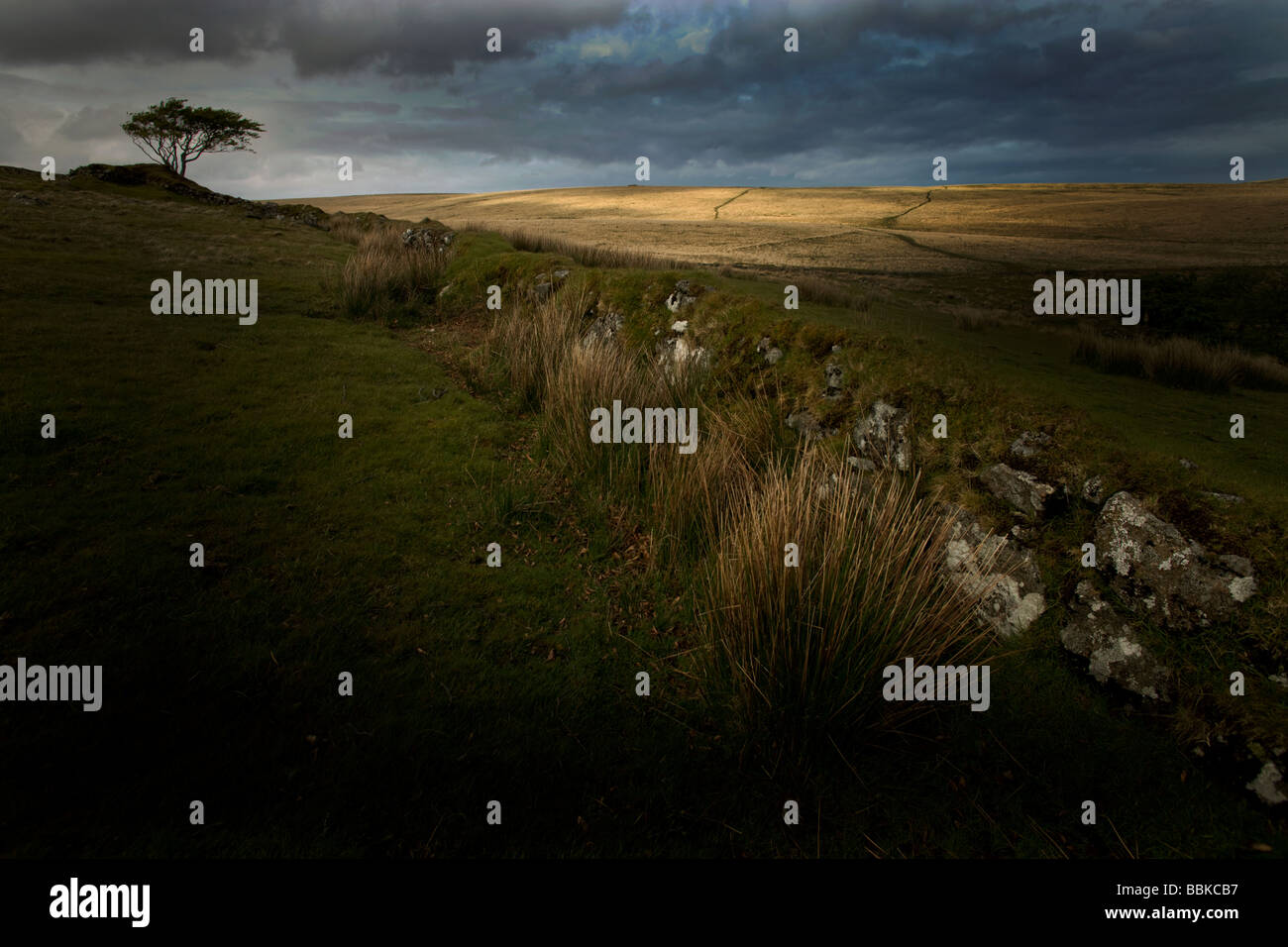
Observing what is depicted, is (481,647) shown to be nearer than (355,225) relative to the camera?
Yes

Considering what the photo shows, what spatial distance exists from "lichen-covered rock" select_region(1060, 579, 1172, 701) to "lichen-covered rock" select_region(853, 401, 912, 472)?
161 cm

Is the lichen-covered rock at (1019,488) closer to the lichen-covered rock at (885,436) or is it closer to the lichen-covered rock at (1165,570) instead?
the lichen-covered rock at (1165,570)

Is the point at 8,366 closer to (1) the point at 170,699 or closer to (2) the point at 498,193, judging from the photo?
(1) the point at 170,699

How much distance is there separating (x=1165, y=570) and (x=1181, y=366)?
4.61m

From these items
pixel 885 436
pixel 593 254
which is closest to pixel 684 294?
pixel 885 436

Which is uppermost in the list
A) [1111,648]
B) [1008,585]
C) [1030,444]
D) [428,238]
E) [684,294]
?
[428,238]

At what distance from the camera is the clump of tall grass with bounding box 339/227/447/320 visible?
40.0 ft

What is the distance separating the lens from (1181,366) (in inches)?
254

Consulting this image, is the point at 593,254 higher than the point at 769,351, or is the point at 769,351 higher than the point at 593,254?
the point at 593,254

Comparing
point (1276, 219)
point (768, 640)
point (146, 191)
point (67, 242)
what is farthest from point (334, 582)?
point (1276, 219)

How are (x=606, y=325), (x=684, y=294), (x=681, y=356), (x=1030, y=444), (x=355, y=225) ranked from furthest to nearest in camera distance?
(x=355, y=225), (x=606, y=325), (x=684, y=294), (x=681, y=356), (x=1030, y=444)

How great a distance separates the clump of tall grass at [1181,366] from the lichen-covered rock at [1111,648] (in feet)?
14.4

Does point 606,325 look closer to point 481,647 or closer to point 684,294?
point 684,294
